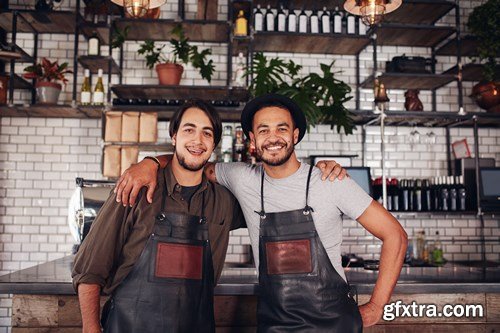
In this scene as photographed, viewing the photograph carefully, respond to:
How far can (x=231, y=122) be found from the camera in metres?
4.82

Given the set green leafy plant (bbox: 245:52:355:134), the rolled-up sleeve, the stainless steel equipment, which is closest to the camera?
the rolled-up sleeve

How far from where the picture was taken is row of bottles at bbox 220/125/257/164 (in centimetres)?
431

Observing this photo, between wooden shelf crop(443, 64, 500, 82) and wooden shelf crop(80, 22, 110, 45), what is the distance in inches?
134

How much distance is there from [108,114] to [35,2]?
1.45 metres

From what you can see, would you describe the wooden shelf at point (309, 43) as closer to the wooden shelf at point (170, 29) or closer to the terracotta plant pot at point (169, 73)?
the wooden shelf at point (170, 29)

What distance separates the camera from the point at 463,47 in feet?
16.1

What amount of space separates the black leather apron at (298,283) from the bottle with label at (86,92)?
2997mm

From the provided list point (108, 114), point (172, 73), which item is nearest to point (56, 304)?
point (108, 114)

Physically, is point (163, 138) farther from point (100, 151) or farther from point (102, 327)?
point (102, 327)

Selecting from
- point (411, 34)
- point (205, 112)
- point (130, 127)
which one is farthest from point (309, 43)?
point (205, 112)

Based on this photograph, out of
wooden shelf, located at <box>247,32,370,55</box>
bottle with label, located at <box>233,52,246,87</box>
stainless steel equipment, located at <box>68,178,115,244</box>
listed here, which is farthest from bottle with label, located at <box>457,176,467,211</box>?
stainless steel equipment, located at <box>68,178,115,244</box>

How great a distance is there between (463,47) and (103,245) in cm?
447

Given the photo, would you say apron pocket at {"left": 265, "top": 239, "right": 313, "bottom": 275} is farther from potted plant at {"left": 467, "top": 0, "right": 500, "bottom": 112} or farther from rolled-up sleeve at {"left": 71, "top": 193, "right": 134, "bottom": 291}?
potted plant at {"left": 467, "top": 0, "right": 500, "bottom": 112}

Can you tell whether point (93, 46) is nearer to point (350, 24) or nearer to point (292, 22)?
point (292, 22)
